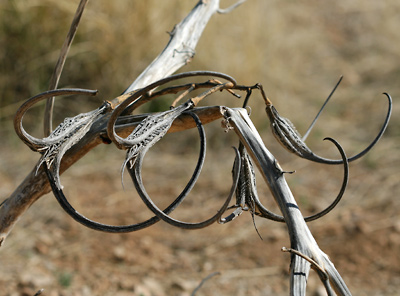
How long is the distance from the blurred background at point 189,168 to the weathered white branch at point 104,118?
97 cm

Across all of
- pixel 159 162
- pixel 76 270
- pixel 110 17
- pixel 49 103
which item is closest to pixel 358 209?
pixel 159 162

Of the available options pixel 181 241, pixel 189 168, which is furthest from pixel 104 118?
pixel 189 168

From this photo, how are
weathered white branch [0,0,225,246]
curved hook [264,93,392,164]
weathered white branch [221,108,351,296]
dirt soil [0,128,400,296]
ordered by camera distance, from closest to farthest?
weathered white branch [221,108,351,296], curved hook [264,93,392,164], weathered white branch [0,0,225,246], dirt soil [0,128,400,296]

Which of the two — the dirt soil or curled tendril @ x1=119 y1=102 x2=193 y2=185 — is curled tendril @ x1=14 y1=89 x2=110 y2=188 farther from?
the dirt soil

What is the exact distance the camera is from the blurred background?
2.25m

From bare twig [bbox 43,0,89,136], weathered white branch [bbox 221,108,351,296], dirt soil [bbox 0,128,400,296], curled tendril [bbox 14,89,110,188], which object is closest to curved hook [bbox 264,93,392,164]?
weathered white branch [bbox 221,108,351,296]

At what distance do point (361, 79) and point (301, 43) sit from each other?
0.57 metres

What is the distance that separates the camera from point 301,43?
4547 millimetres

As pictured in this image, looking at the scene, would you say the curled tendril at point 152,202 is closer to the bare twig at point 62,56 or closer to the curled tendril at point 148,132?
the curled tendril at point 148,132

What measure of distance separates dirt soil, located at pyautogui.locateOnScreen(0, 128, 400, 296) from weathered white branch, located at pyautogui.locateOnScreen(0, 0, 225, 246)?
97 centimetres

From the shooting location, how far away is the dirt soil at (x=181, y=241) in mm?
2162

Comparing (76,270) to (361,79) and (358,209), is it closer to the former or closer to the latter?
(358,209)

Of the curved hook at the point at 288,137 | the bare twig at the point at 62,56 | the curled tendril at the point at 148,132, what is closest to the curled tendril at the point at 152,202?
the curled tendril at the point at 148,132

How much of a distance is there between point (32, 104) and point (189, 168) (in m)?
2.37
